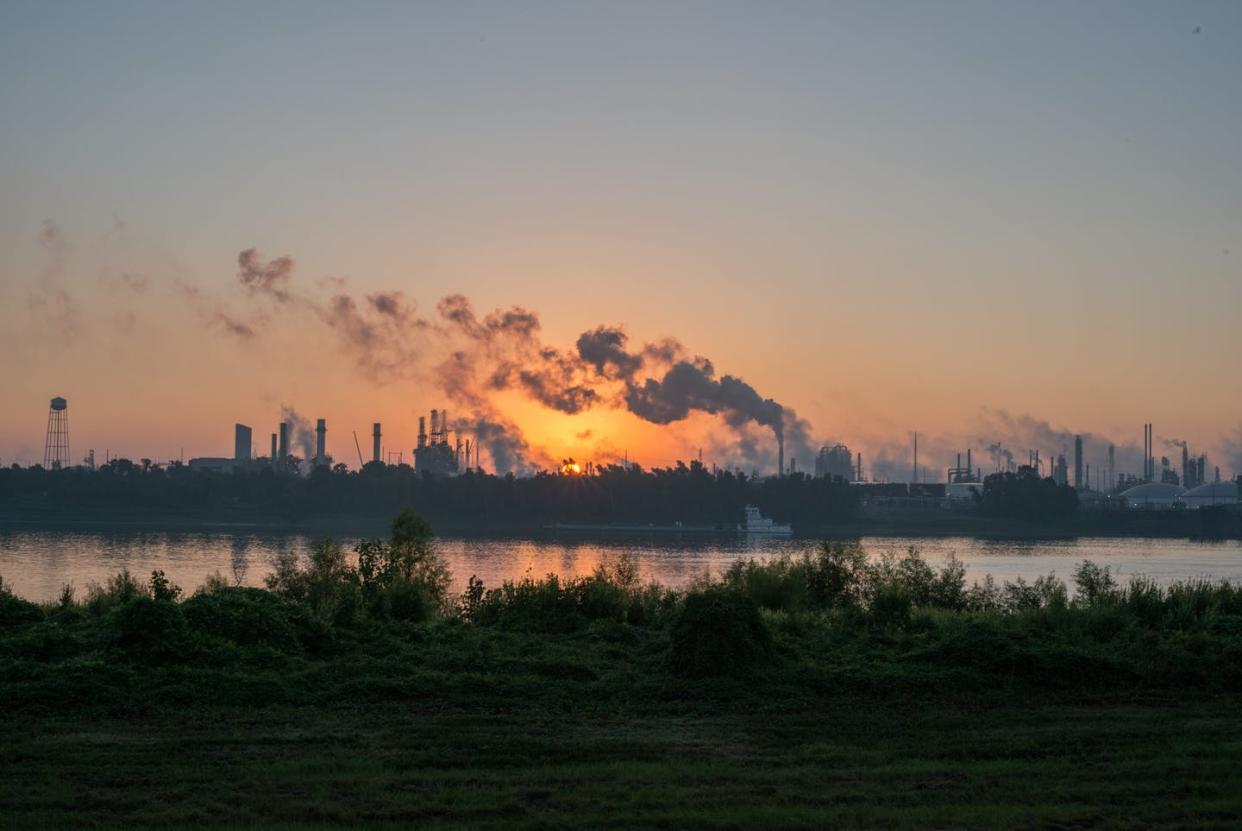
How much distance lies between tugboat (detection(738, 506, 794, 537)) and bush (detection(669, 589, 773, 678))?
114 metres

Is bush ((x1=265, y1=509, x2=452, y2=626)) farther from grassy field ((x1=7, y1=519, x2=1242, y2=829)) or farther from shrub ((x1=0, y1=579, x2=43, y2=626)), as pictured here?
shrub ((x1=0, y1=579, x2=43, y2=626))

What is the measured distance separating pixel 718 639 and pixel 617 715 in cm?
212

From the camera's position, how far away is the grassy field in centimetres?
858

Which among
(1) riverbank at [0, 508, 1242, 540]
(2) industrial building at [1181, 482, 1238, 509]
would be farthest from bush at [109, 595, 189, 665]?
(2) industrial building at [1181, 482, 1238, 509]

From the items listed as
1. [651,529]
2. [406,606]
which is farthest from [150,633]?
[651,529]

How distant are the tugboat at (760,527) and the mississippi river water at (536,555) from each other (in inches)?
501

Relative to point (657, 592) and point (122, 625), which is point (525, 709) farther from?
point (657, 592)

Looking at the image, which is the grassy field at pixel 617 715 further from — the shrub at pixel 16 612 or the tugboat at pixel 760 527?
the tugboat at pixel 760 527

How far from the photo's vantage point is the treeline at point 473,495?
13762 centimetres

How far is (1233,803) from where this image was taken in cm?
846

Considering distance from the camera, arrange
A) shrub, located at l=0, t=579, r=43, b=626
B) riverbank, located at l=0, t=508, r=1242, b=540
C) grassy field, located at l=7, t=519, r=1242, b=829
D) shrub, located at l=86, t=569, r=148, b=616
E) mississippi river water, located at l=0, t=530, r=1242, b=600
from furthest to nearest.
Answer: riverbank, located at l=0, t=508, r=1242, b=540 < mississippi river water, located at l=0, t=530, r=1242, b=600 < shrub, located at l=86, t=569, r=148, b=616 < shrub, located at l=0, t=579, r=43, b=626 < grassy field, located at l=7, t=519, r=1242, b=829

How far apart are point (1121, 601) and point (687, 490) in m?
126

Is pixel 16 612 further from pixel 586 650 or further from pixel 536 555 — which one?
pixel 536 555

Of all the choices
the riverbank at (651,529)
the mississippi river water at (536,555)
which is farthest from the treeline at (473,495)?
the mississippi river water at (536,555)
